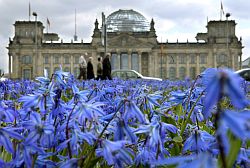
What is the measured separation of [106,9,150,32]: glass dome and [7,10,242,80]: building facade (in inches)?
274

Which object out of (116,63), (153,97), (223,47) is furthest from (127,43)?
(153,97)

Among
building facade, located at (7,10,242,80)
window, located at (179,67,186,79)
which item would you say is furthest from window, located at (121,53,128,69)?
window, located at (179,67,186,79)

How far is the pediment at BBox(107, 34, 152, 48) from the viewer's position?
7294cm

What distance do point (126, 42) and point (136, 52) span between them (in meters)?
2.63

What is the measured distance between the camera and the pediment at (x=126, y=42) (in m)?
72.9

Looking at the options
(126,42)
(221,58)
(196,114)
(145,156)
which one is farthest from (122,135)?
(221,58)

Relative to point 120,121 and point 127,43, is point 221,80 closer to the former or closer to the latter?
point 120,121

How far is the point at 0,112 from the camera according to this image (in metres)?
1.09

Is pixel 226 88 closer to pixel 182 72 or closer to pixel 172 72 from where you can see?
pixel 172 72

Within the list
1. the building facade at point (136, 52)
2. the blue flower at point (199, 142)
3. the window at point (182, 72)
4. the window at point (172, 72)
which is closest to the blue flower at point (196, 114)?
the blue flower at point (199, 142)

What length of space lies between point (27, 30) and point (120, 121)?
8025cm

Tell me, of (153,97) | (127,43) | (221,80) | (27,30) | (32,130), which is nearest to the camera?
(221,80)

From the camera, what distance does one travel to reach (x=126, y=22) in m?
85.9

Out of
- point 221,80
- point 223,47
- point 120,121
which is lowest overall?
point 120,121
